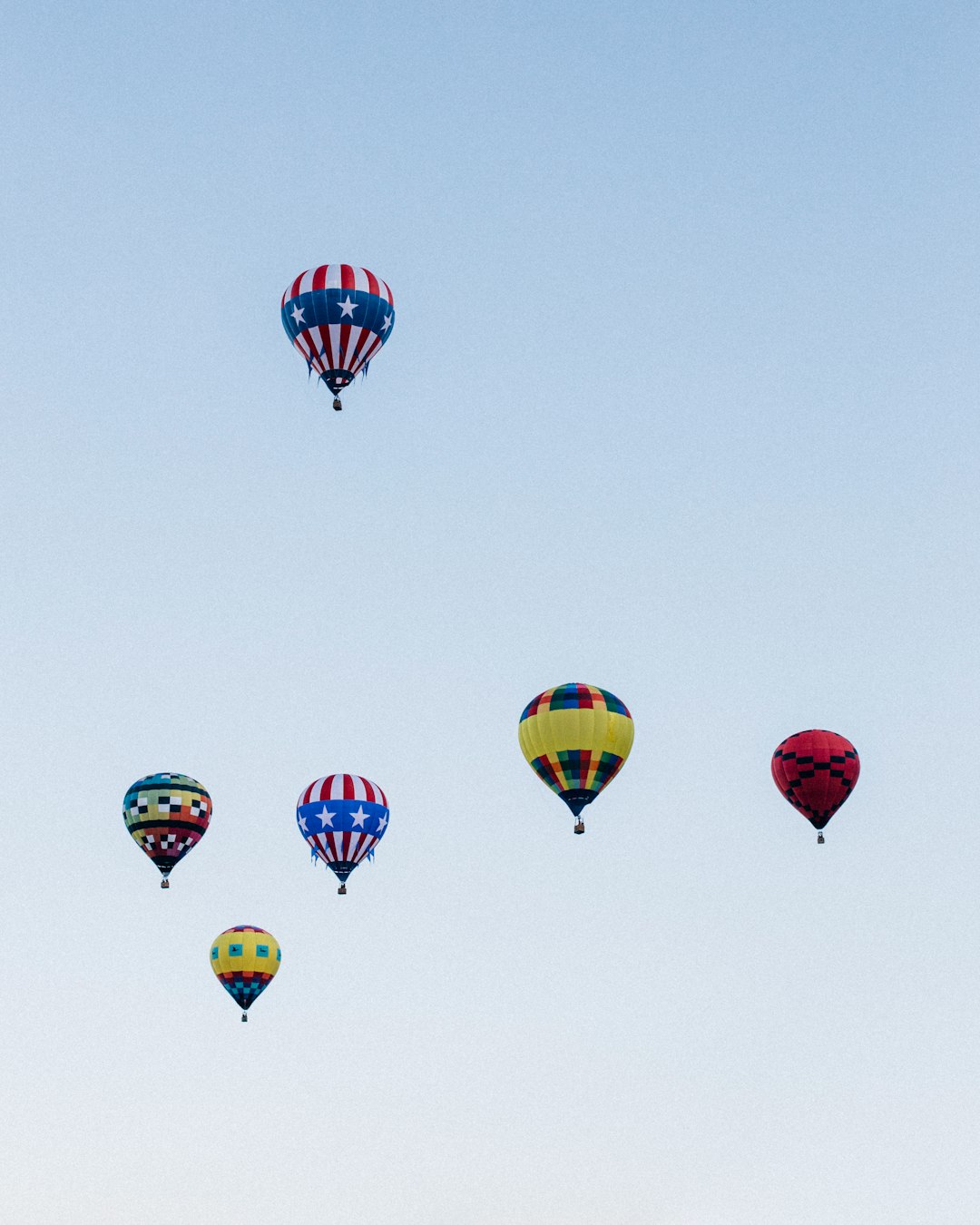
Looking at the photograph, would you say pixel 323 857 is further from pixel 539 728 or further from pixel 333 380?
pixel 333 380

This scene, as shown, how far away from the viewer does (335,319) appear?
149 ft

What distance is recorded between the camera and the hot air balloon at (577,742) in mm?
42719

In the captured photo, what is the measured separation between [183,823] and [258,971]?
7460 mm

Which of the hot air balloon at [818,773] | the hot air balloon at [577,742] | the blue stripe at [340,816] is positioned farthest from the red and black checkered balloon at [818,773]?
the blue stripe at [340,816]

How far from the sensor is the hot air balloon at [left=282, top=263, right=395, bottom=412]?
149 feet

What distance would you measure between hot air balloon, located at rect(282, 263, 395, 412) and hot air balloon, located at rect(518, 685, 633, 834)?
9595 mm

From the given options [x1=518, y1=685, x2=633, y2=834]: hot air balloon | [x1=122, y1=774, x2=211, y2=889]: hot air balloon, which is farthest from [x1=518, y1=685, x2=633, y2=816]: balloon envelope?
[x1=122, y1=774, x2=211, y2=889]: hot air balloon

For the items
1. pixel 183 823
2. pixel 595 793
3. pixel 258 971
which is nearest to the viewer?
pixel 595 793

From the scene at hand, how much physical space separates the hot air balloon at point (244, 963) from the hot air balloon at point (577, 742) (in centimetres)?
1781

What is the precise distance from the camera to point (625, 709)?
44.0m

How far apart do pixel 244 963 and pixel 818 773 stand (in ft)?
66.9

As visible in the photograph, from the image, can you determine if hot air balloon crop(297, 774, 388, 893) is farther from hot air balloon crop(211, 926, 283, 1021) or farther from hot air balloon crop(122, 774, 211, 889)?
hot air balloon crop(211, 926, 283, 1021)

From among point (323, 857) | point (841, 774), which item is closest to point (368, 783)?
point (323, 857)

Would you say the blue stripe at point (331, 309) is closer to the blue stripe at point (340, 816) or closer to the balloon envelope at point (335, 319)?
the balloon envelope at point (335, 319)
